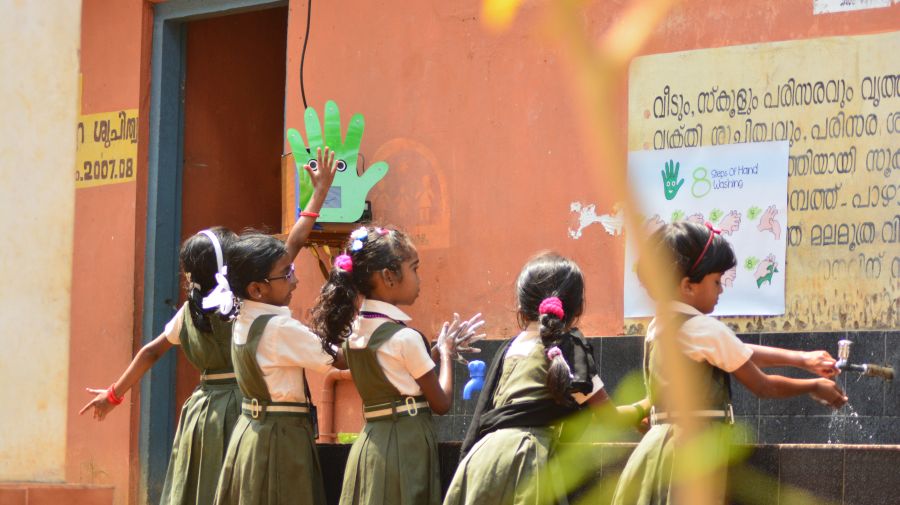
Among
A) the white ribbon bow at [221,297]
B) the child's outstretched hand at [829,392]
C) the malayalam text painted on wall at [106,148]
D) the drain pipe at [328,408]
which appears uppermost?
the malayalam text painted on wall at [106,148]

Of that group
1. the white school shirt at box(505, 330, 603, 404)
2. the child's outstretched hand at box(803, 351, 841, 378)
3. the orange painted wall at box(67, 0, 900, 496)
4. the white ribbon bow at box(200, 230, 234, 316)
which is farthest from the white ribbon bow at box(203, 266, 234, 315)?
the child's outstretched hand at box(803, 351, 841, 378)

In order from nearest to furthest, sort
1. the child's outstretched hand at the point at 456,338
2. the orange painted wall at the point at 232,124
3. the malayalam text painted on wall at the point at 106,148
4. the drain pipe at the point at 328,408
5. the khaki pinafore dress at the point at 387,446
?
the khaki pinafore dress at the point at 387,446
the child's outstretched hand at the point at 456,338
the drain pipe at the point at 328,408
the malayalam text painted on wall at the point at 106,148
the orange painted wall at the point at 232,124

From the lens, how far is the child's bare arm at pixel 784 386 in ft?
11.2

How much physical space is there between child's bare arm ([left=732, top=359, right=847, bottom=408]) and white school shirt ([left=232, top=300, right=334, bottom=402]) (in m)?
1.56

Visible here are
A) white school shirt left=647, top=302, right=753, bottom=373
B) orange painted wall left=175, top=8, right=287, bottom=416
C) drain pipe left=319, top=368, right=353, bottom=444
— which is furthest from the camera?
orange painted wall left=175, top=8, right=287, bottom=416

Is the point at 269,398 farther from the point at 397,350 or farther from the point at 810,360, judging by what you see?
the point at 810,360

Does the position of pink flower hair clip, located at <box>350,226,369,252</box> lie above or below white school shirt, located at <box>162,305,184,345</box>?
above

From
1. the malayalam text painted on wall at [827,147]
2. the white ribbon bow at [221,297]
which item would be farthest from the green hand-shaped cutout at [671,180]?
the white ribbon bow at [221,297]

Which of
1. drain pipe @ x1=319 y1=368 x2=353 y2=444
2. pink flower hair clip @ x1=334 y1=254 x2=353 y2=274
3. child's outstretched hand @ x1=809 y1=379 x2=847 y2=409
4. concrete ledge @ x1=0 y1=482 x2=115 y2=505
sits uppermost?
pink flower hair clip @ x1=334 y1=254 x2=353 y2=274

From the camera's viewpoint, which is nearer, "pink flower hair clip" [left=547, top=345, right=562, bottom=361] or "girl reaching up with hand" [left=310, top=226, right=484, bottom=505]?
"pink flower hair clip" [left=547, top=345, right=562, bottom=361]

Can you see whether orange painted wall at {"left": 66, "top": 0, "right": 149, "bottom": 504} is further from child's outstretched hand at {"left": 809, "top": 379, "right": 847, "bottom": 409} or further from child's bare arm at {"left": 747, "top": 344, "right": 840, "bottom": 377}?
child's outstretched hand at {"left": 809, "top": 379, "right": 847, "bottom": 409}

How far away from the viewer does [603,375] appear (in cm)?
550

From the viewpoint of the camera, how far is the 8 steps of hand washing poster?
203 inches

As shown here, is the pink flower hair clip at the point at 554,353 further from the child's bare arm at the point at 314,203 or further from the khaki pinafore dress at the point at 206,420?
the khaki pinafore dress at the point at 206,420
